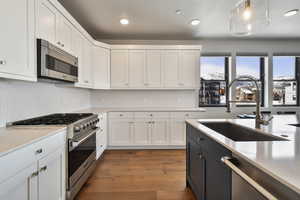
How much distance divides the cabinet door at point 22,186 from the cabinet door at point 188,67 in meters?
3.67

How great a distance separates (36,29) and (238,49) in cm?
472

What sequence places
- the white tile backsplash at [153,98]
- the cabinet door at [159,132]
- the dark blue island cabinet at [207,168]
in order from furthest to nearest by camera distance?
the white tile backsplash at [153,98] < the cabinet door at [159,132] < the dark blue island cabinet at [207,168]

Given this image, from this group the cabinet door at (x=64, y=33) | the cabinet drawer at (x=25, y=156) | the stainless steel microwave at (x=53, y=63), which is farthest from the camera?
the cabinet door at (x=64, y=33)

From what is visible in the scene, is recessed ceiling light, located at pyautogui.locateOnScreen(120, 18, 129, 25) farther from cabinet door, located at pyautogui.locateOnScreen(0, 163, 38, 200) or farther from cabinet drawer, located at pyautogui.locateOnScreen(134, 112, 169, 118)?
cabinet door, located at pyautogui.locateOnScreen(0, 163, 38, 200)

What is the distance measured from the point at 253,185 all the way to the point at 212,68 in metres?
4.59

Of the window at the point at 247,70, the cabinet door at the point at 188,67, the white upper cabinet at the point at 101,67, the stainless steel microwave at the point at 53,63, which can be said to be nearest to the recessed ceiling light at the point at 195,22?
the cabinet door at the point at 188,67

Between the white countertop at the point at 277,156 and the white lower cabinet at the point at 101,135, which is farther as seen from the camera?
the white lower cabinet at the point at 101,135

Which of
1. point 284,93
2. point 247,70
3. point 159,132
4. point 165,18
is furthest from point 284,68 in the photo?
point 159,132

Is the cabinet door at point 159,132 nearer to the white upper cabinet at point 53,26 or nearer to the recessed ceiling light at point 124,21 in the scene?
the recessed ceiling light at point 124,21

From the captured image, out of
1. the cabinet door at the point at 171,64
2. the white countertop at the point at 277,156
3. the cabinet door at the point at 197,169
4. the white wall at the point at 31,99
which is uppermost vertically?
the cabinet door at the point at 171,64

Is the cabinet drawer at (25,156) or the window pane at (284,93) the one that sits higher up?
the window pane at (284,93)

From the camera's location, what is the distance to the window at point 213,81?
5.15 metres

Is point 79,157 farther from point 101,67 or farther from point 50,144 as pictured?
point 101,67

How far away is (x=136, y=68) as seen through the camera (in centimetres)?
458
